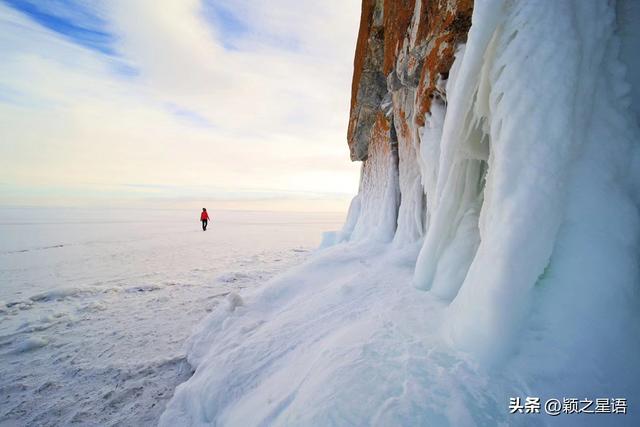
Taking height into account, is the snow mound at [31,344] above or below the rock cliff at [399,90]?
below

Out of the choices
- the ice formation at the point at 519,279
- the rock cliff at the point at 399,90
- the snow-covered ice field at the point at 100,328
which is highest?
the rock cliff at the point at 399,90

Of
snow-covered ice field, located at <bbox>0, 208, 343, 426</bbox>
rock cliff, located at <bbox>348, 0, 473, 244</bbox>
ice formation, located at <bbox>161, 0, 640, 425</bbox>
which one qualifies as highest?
rock cliff, located at <bbox>348, 0, 473, 244</bbox>

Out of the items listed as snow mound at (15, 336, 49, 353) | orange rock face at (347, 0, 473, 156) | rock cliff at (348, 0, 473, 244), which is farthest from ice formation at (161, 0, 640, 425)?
snow mound at (15, 336, 49, 353)

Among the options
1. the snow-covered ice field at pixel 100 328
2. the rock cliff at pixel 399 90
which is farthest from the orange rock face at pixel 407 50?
the snow-covered ice field at pixel 100 328

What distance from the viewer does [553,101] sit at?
1.67 meters

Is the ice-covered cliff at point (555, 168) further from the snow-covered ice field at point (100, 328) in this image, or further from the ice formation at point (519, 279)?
the snow-covered ice field at point (100, 328)

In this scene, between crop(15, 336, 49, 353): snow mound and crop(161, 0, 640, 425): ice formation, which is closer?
crop(161, 0, 640, 425): ice formation

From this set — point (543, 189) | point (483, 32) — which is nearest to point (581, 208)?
point (543, 189)

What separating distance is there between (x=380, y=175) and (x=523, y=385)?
21.5ft

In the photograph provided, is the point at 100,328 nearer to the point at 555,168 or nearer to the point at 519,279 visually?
the point at 519,279

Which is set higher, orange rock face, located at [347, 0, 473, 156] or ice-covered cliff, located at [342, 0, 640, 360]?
orange rock face, located at [347, 0, 473, 156]

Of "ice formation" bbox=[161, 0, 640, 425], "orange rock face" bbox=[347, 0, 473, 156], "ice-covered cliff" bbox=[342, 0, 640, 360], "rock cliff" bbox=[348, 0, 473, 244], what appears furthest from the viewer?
"rock cliff" bbox=[348, 0, 473, 244]

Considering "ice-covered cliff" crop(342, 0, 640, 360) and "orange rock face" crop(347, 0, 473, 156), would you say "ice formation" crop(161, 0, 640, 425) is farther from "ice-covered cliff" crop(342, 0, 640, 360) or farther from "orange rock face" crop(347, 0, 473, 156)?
"orange rock face" crop(347, 0, 473, 156)

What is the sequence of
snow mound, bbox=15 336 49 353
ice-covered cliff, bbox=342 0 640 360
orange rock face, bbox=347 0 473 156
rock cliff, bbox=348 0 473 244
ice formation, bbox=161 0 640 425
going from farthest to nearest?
snow mound, bbox=15 336 49 353
rock cliff, bbox=348 0 473 244
orange rock face, bbox=347 0 473 156
ice-covered cliff, bbox=342 0 640 360
ice formation, bbox=161 0 640 425
